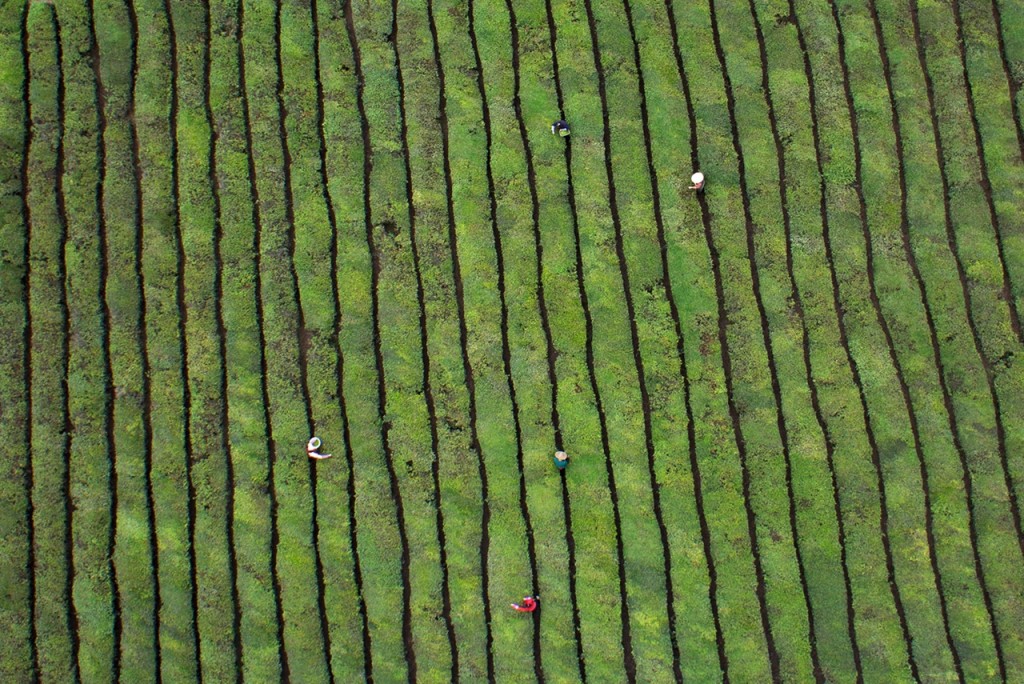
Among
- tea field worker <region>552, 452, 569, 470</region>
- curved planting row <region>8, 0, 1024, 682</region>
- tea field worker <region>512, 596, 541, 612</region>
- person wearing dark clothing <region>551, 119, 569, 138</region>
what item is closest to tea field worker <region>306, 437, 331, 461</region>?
curved planting row <region>8, 0, 1024, 682</region>

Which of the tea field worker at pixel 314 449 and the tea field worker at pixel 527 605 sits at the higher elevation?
the tea field worker at pixel 314 449

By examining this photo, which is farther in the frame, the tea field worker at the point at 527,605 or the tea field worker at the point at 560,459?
the tea field worker at the point at 560,459

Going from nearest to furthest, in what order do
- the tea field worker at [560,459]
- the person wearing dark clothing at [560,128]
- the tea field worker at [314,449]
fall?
1. the tea field worker at [560,459]
2. the tea field worker at [314,449]
3. the person wearing dark clothing at [560,128]

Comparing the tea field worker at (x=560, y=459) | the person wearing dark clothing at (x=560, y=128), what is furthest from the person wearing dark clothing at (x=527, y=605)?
the person wearing dark clothing at (x=560, y=128)

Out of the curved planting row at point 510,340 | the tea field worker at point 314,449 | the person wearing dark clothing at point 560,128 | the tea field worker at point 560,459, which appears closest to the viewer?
the curved planting row at point 510,340

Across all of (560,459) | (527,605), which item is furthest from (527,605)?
(560,459)

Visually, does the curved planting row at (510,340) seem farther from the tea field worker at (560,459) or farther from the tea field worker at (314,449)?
the tea field worker at (560,459)
